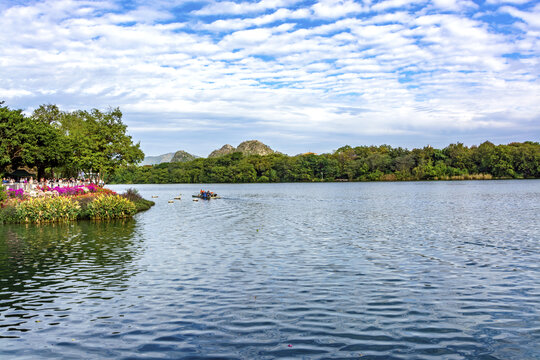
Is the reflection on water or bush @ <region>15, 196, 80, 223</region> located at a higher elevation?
bush @ <region>15, 196, 80, 223</region>

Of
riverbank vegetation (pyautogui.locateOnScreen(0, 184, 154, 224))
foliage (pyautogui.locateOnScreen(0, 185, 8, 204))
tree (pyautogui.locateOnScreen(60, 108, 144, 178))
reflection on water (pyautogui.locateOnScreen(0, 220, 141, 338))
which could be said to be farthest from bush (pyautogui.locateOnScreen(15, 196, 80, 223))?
tree (pyautogui.locateOnScreen(60, 108, 144, 178))

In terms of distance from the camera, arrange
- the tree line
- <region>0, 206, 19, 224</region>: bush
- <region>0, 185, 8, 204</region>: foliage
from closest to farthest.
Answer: <region>0, 206, 19, 224</region>: bush < <region>0, 185, 8, 204</region>: foliage < the tree line

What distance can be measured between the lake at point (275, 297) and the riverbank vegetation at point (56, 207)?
1302 centimetres

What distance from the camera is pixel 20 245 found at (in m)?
24.8

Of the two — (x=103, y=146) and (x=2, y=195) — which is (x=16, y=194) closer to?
(x=2, y=195)

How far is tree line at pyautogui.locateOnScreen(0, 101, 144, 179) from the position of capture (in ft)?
165

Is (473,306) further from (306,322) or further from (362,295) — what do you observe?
(306,322)

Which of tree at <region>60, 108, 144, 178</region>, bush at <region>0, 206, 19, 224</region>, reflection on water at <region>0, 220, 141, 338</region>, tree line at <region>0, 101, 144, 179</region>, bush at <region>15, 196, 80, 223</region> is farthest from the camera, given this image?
tree at <region>60, 108, 144, 178</region>

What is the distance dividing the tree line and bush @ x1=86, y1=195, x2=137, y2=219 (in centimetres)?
1503

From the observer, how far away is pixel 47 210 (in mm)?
38719

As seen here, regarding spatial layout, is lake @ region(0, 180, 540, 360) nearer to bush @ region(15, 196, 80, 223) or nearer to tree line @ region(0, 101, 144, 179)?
bush @ region(15, 196, 80, 223)

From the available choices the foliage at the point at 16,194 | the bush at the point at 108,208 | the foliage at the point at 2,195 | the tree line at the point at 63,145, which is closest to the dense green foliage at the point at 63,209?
the bush at the point at 108,208

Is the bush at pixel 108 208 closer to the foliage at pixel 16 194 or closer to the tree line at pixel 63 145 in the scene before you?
the foliage at pixel 16 194

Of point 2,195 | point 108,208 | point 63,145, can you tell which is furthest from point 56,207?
point 63,145
